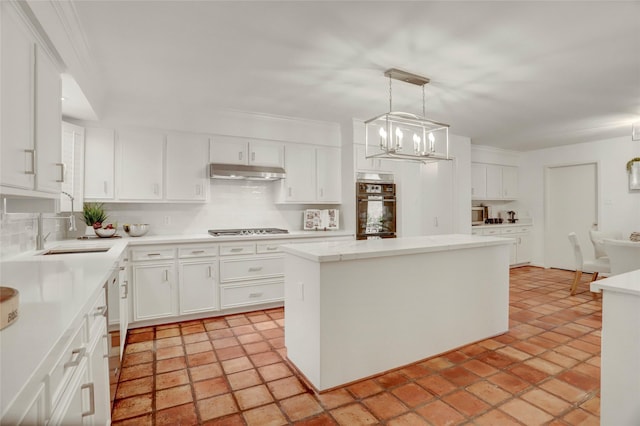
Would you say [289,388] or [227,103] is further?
[227,103]

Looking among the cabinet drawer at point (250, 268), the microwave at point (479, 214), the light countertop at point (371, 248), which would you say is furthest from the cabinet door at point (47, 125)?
the microwave at point (479, 214)

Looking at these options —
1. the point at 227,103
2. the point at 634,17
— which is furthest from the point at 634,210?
the point at 227,103

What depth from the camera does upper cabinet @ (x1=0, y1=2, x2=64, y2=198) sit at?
1.44 m

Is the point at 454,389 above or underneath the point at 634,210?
underneath

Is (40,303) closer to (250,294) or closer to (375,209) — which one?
(250,294)

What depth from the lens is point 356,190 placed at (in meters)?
4.68

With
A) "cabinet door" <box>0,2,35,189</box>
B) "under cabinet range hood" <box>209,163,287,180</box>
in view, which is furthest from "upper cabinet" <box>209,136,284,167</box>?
"cabinet door" <box>0,2,35,189</box>

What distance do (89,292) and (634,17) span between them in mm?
3528

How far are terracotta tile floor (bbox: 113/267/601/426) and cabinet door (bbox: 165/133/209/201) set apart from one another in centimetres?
157

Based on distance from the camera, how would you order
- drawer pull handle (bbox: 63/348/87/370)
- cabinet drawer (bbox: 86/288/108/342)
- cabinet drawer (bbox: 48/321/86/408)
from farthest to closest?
1. cabinet drawer (bbox: 86/288/108/342)
2. drawer pull handle (bbox: 63/348/87/370)
3. cabinet drawer (bbox: 48/321/86/408)

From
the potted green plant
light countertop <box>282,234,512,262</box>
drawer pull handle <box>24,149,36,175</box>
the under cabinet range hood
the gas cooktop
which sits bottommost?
light countertop <box>282,234,512,262</box>

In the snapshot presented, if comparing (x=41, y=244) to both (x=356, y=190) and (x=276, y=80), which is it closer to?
(x=276, y=80)

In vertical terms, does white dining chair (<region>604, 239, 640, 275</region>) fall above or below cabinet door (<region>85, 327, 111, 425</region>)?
above

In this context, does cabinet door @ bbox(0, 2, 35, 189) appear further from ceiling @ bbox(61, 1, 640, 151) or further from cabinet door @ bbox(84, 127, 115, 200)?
cabinet door @ bbox(84, 127, 115, 200)
